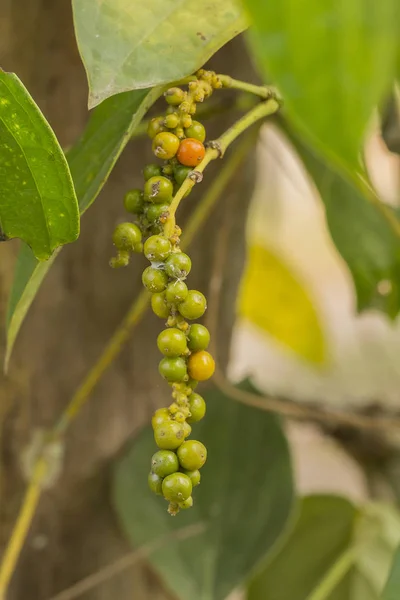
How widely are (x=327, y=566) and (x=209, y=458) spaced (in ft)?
0.61

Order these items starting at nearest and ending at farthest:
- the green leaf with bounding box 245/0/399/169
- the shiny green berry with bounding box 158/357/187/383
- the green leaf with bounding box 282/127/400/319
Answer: the green leaf with bounding box 245/0/399/169 → the shiny green berry with bounding box 158/357/187/383 → the green leaf with bounding box 282/127/400/319

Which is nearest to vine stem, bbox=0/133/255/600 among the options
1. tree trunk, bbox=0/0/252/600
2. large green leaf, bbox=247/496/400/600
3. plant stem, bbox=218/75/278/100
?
tree trunk, bbox=0/0/252/600

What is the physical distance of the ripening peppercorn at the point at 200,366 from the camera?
246 mm

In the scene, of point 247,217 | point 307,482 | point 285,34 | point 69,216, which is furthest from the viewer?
point 307,482

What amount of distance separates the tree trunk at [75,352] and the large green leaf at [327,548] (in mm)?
140

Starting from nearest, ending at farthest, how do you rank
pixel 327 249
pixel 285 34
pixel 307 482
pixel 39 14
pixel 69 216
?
pixel 285 34 → pixel 69 216 → pixel 39 14 → pixel 307 482 → pixel 327 249

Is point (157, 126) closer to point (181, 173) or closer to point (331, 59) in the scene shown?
point (181, 173)

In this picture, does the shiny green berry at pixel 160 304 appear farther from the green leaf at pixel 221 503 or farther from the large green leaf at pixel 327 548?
the large green leaf at pixel 327 548

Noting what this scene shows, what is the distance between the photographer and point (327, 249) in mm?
1680

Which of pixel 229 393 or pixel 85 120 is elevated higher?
pixel 85 120

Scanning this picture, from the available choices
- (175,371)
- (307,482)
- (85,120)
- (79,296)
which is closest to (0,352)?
(79,296)

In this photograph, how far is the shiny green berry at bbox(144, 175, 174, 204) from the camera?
26 cm

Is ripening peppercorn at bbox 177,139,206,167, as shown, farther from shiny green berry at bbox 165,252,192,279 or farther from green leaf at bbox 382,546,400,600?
green leaf at bbox 382,546,400,600

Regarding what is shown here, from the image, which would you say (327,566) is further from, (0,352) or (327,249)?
(327,249)
